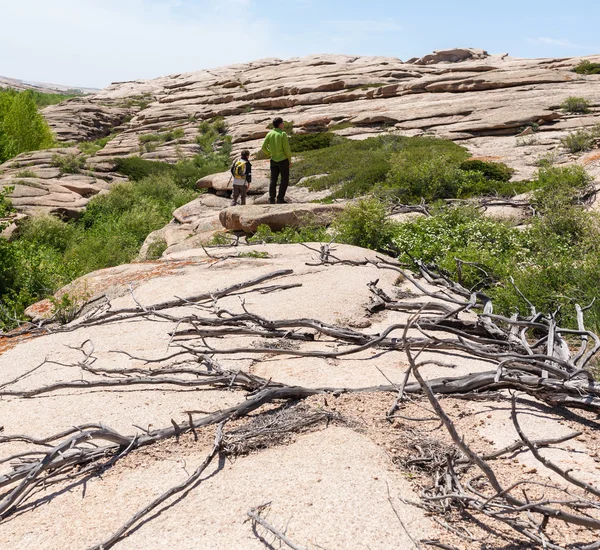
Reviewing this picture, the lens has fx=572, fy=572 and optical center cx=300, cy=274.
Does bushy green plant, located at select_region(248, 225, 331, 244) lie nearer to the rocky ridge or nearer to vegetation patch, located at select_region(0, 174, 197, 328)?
the rocky ridge

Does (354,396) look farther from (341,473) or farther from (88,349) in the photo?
(88,349)

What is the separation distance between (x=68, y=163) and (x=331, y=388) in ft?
79.4

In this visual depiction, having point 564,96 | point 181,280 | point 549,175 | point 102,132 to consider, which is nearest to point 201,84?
point 102,132

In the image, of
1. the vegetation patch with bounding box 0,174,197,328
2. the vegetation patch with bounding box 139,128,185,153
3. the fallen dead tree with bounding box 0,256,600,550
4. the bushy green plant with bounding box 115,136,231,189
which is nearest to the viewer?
the fallen dead tree with bounding box 0,256,600,550

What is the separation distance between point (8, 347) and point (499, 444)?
460 centimetres

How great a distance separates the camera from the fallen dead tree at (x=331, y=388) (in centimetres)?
210

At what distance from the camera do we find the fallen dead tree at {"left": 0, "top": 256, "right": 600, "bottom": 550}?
210 cm

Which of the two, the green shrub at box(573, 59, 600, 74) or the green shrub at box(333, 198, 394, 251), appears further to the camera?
the green shrub at box(573, 59, 600, 74)

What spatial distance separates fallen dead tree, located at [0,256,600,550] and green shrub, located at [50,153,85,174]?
21.1 meters

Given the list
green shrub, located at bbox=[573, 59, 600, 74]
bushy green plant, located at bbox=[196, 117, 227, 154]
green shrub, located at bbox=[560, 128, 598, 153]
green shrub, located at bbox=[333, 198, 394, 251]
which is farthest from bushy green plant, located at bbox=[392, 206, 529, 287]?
green shrub, located at bbox=[573, 59, 600, 74]

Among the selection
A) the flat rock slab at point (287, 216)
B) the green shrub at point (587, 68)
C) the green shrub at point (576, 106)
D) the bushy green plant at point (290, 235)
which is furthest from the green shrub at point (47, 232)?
the green shrub at point (587, 68)

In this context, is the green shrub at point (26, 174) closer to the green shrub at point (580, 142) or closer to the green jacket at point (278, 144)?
the green jacket at point (278, 144)

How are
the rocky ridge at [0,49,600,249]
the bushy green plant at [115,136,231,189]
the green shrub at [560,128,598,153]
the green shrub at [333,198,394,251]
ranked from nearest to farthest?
1. the green shrub at [333,198,394,251]
2. the green shrub at [560,128,598,153]
3. the rocky ridge at [0,49,600,249]
4. the bushy green plant at [115,136,231,189]

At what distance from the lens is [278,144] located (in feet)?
38.9
